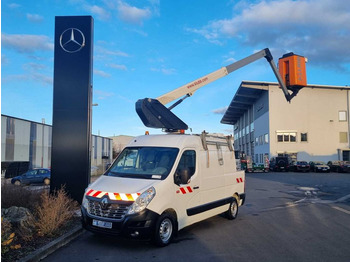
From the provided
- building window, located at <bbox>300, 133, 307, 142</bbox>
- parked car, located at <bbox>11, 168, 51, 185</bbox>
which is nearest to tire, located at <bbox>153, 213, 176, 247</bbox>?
parked car, located at <bbox>11, 168, 51, 185</bbox>

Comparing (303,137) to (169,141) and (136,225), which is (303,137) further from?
(136,225)

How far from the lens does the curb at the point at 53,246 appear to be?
17.7ft

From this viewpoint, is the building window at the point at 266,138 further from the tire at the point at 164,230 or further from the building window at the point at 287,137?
the tire at the point at 164,230

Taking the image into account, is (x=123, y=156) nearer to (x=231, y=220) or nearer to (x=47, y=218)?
(x=47, y=218)

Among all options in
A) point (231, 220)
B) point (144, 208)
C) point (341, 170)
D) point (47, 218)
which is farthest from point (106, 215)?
point (341, 170)

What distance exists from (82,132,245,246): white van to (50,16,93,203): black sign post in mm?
2975

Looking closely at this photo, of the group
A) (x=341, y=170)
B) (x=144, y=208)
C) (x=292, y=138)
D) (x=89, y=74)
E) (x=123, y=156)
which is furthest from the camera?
(x=292, y=138)

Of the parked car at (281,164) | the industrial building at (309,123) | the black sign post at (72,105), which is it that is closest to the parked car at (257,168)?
the parked car at (281,164)

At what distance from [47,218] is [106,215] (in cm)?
142

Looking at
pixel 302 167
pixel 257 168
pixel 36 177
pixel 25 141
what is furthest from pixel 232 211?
pixel 302 167

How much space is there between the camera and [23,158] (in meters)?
32.7

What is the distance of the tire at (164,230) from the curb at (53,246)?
190cm

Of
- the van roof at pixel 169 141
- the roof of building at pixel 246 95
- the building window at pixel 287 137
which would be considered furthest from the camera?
the roof of building at pixel 246 95

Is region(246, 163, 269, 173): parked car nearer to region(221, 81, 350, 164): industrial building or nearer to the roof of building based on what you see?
region(221, 81, 350, 164): industrial building
